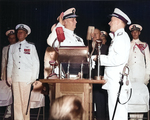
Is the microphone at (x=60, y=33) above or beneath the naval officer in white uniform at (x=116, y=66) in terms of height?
above

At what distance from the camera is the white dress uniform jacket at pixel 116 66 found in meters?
3.15

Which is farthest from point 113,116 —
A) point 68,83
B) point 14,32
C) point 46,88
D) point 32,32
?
point 14,32

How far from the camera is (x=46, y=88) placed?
4.28m

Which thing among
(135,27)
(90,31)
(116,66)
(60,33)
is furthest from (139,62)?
(60,33)

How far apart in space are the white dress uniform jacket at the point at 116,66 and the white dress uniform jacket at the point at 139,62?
3.86 feet

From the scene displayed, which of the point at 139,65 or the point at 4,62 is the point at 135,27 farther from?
the point at 4,62

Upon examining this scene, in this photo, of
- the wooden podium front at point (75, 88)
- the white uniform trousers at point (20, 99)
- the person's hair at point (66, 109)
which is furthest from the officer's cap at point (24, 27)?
the person's hair at point (66, 109)

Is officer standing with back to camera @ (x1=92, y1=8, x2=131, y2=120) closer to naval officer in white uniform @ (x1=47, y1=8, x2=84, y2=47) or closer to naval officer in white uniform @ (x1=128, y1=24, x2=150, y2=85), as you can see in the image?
naval officer in white uniform @ (x1=47, y1=8, x2=84, y2=47)

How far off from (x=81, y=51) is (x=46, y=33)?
171 cm

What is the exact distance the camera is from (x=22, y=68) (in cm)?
426

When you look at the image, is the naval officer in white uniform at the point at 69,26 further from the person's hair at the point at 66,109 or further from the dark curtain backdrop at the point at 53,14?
the person's hair at the point at 66,109

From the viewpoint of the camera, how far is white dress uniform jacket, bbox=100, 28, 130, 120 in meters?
3.15

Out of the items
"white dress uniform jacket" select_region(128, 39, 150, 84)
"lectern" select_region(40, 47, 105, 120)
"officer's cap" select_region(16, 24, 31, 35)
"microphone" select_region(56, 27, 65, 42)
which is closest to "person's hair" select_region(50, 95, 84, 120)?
"lectern" select_region(40, 47, 105, 120)

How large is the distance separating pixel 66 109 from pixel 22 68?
3.15 m
